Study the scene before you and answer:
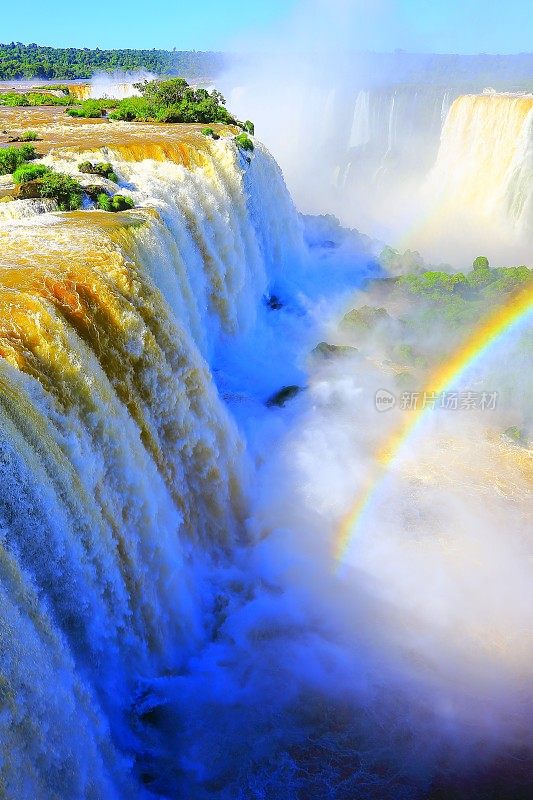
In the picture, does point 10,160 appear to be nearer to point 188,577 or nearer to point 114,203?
point 114,203

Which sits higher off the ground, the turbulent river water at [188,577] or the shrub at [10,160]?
the shrub at [10,160]

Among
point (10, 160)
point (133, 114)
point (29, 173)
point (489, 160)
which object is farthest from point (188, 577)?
A: point (489, 160)

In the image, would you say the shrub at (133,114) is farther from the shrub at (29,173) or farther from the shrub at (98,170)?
the shrub at (29,173)

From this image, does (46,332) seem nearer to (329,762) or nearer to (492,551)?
(329,762)

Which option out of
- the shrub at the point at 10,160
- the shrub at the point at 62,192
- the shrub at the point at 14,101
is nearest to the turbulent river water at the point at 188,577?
the shrub at the point at 62,192

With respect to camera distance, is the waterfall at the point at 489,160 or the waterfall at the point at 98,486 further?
the waterfall at the point at 489,160

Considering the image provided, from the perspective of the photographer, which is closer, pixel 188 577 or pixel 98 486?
pixel 98 486

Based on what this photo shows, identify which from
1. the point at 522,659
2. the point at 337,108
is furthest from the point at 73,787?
the point at 337,108
